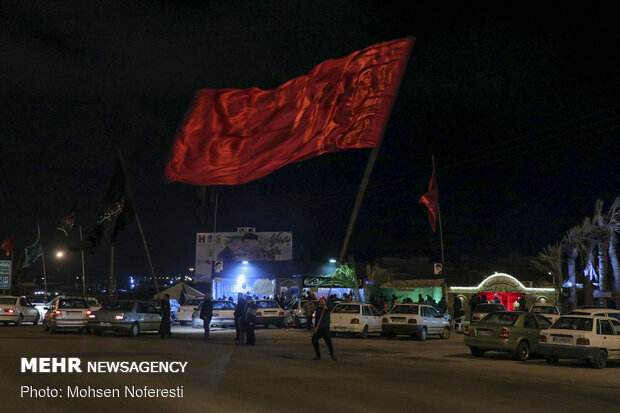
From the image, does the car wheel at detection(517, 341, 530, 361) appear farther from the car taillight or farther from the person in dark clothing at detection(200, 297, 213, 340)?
the person in dark clothing at detection(200, 297, 213, 340)

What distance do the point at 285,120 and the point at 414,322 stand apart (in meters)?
15.3

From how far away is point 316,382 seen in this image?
12.7 metres

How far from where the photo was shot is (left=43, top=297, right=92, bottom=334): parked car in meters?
27.7

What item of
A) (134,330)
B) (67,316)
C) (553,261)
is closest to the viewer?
(134,330)

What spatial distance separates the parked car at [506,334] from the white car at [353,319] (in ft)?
26.4

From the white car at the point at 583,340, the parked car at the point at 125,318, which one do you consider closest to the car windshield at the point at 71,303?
the parked car at the point at 125,318

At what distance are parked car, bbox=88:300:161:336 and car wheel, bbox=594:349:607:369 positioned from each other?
55.3 ft

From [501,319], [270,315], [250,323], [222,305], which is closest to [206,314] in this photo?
[250,323]

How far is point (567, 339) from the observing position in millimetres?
18016

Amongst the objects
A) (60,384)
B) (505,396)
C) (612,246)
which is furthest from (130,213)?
(612,246)

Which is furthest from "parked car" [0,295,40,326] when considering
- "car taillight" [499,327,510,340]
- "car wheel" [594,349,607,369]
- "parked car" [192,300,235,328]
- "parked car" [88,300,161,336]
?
"car wheel" [594,349,607,369]

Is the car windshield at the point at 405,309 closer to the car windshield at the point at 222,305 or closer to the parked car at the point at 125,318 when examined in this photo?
the car windshield at the point at 222,305

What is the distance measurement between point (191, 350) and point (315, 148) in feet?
26.0

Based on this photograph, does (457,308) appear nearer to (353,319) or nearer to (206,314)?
(353,319)
